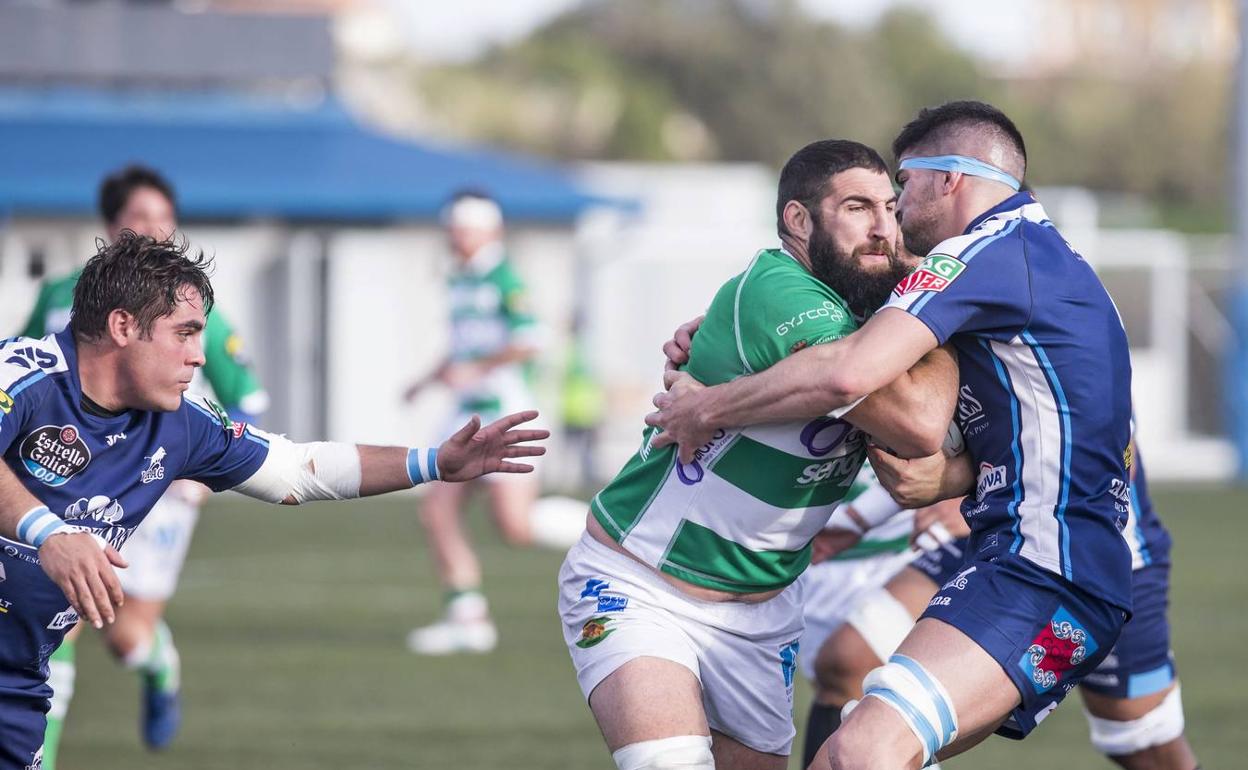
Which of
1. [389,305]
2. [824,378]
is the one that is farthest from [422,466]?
[389,305]

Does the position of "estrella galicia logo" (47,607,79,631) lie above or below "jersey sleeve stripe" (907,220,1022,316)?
below

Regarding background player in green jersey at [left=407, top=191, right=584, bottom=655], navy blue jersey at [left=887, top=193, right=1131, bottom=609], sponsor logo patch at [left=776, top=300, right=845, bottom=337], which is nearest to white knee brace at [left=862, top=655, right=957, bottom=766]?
navy blue jersey at [left=887, top=193, right=1131, bottom=609]

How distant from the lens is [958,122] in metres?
4.88

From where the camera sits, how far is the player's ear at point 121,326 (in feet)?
16.0

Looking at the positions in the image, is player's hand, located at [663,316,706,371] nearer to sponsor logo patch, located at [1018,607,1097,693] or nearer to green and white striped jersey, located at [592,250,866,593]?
green and white striped jersey, located at [592,250,866,593]

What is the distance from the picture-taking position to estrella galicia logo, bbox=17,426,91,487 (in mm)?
4855

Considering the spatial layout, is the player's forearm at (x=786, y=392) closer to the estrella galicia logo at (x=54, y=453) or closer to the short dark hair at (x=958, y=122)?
the short dark hair at (x=958, y=122)

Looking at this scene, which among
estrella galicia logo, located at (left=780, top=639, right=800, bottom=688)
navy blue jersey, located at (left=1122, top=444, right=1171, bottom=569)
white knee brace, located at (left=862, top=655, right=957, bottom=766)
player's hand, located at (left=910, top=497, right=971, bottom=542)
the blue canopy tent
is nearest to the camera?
white knee brace, located at (left=862, top=655, right=957, bottom=766)

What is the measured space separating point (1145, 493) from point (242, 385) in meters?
3.69

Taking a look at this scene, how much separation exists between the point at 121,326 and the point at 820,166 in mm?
1860

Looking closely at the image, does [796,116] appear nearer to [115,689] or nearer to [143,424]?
[115,689]

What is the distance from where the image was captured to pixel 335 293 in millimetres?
23906

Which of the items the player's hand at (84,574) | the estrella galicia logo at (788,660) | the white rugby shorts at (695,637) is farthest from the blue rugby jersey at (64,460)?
the estrella galicia logo at (788,660)

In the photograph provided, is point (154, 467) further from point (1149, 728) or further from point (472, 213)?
point (472, 213)
